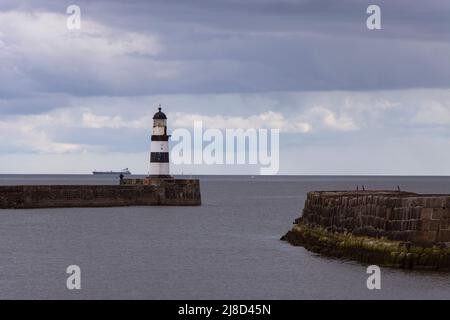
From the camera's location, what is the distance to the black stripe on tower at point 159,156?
62.2m

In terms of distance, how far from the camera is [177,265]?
33438 millimetres

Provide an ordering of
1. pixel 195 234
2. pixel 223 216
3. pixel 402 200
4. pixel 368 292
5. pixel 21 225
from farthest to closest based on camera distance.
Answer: pixel 223 216
pixel 21 225
pixel 195 234
pixel 402 200
pixel 368 292

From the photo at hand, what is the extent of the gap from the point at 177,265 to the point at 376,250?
7.58 meters

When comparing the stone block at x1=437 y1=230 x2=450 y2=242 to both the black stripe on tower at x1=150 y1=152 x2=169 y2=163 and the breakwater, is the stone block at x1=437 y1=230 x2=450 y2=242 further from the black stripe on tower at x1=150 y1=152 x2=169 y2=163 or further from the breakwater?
the black stripe on tower at x1=150 y1=152 x2=169 y2=163

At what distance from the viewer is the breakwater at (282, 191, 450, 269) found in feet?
88.6

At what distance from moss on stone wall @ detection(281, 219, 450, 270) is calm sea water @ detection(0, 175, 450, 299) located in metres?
0.36

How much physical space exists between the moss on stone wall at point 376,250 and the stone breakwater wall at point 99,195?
29.2 metres

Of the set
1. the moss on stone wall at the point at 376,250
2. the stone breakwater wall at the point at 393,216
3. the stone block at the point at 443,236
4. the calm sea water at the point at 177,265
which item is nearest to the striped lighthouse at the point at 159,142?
the calm sea water at the point at 177,265

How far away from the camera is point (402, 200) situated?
28531 millimetres

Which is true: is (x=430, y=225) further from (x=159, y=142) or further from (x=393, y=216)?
(x=159, y=142)

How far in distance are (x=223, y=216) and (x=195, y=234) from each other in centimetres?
1640
